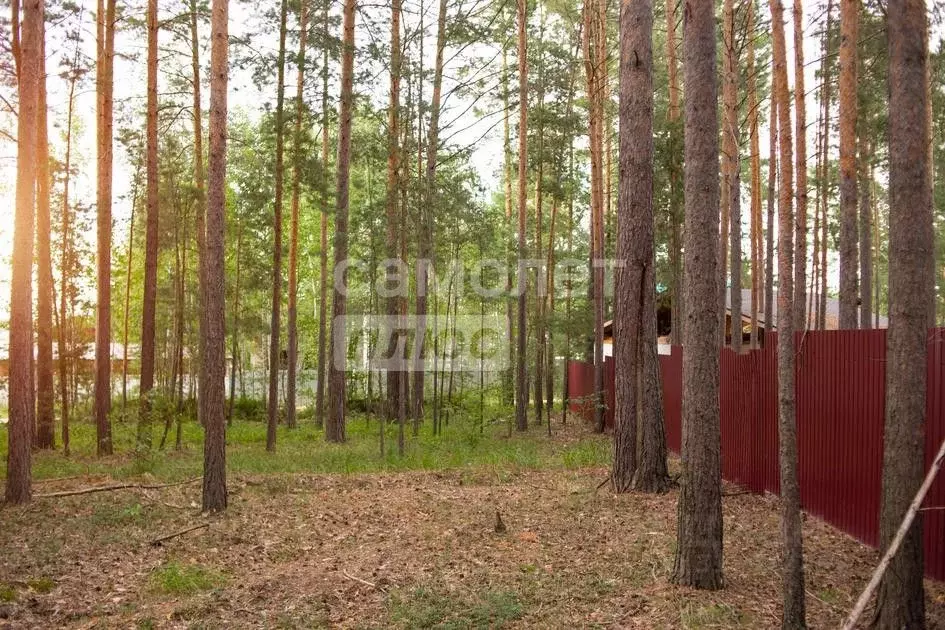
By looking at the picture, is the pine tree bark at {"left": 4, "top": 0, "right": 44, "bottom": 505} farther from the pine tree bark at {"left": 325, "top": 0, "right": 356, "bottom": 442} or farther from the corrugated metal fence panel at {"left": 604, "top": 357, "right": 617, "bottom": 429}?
the corrugated metal fence panel at {"left": 604, "top": 357, "right": 617, "bottom": 429}

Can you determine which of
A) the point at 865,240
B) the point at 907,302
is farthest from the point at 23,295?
the point at 865,240

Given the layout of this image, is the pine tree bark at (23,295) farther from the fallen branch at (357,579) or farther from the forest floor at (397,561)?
the fallen branch at (357,579)

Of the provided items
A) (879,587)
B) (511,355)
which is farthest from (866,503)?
(511,355)

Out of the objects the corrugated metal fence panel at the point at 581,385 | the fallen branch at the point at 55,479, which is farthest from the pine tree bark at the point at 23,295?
the corrugated metal fence panel at the point at 581,385

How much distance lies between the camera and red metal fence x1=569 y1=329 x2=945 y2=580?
17.7ft

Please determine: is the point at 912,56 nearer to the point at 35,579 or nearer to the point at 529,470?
the point at 35,579

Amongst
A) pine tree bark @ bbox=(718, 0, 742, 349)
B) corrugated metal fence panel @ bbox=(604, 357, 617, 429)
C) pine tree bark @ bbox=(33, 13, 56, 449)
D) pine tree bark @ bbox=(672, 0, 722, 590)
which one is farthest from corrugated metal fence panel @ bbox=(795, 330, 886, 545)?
pine tree bark @ bbox=(33, 13, 56, 449)

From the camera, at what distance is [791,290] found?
4.80m

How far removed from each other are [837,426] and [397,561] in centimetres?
428

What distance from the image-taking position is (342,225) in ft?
48.8

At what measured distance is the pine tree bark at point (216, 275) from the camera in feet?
27.5

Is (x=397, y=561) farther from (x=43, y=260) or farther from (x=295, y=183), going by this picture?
(x=43, y=260)

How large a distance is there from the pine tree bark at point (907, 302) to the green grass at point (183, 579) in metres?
5.03

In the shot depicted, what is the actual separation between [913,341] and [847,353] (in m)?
2.61
